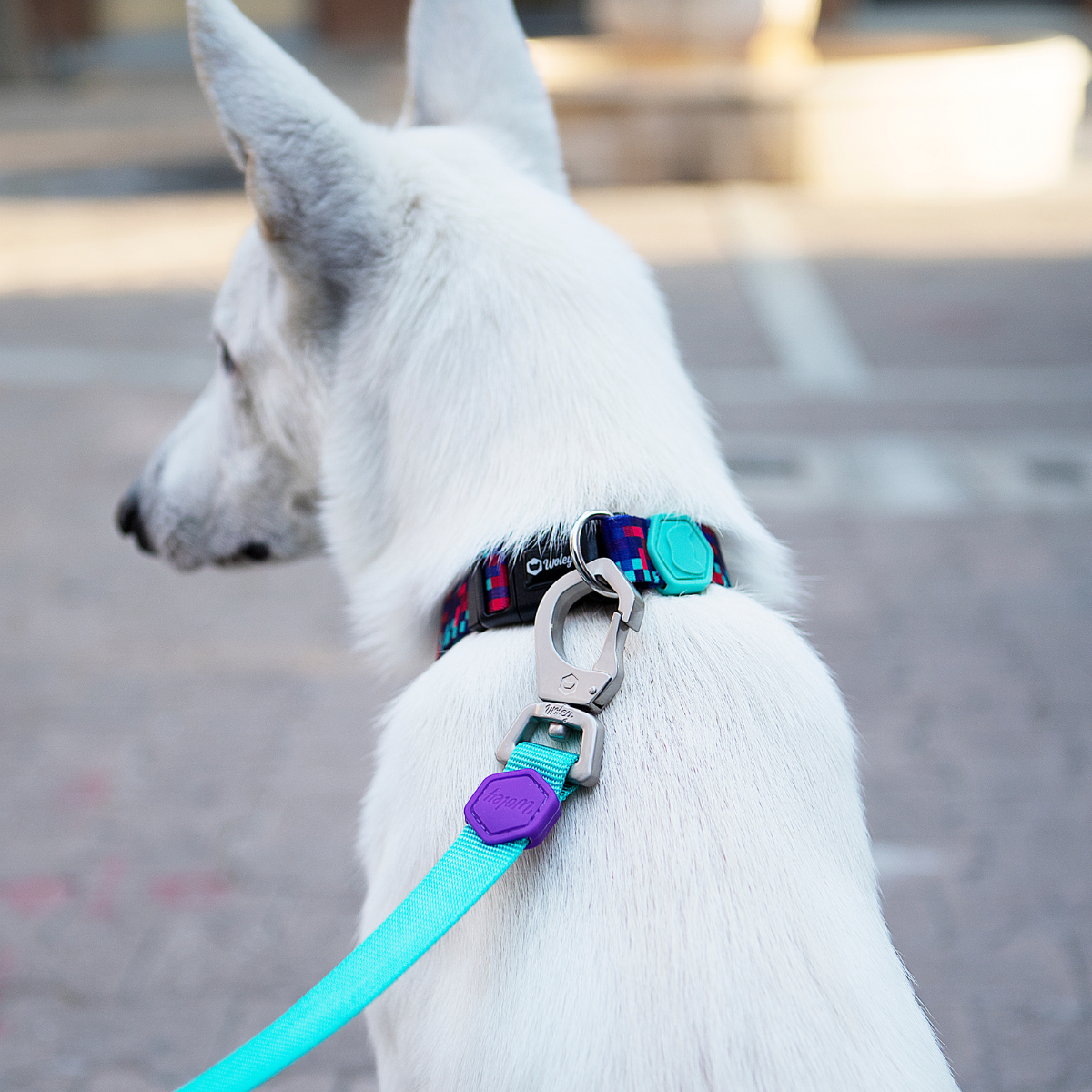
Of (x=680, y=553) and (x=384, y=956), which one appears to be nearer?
(x=384, y=956)

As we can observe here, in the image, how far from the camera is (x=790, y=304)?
7.78 metres

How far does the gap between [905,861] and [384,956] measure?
82.4 inches

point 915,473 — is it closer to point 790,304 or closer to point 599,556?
point 790,304

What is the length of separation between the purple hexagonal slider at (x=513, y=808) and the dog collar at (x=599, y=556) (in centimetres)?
24

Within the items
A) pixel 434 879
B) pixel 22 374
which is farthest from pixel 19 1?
pixel 434 879

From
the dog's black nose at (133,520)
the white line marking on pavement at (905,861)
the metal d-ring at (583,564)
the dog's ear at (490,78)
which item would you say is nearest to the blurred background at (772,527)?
the white line marking on pavement at (905,861)

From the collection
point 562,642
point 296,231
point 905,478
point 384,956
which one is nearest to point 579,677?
point 562,642

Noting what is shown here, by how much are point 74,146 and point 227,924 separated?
45.6 ft

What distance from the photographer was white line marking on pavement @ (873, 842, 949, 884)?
289cm

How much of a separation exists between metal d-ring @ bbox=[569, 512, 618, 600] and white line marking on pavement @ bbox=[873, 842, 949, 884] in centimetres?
185

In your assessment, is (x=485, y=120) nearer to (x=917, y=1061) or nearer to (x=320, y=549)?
(x=320, y=549)

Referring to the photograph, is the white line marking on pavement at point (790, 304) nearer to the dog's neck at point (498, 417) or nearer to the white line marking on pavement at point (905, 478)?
the white line marking on pavement at point (905, 478)

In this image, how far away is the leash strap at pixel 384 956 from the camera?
45.8 inches

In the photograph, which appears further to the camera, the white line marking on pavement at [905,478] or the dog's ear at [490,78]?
the white line marking on pavement at [905,478]
